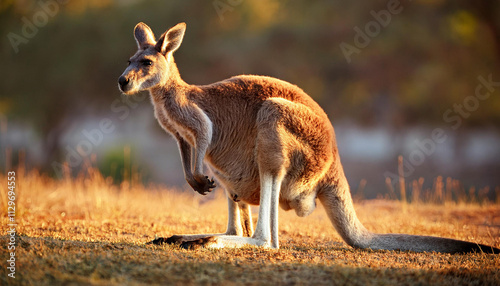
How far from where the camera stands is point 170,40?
4480 millimetres

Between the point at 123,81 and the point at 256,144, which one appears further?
the point at 256,144

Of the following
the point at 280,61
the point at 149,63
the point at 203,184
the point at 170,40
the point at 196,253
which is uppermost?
the point at 280,61

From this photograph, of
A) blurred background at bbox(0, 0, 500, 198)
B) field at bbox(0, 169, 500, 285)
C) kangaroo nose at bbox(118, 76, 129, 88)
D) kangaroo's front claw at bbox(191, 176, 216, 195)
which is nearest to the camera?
field at bbox(0, 169, 500, 285)

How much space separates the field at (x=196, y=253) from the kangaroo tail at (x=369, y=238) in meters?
0.12

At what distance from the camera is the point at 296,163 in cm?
432

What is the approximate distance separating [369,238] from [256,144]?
1275mm

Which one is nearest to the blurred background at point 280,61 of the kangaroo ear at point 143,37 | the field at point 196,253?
the field at point 196,253

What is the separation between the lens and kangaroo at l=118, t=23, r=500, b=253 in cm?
420

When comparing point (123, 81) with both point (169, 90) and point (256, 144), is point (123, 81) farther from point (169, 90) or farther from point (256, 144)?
point (256, 144)

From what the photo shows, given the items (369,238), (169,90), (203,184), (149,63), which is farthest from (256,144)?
(369,238)

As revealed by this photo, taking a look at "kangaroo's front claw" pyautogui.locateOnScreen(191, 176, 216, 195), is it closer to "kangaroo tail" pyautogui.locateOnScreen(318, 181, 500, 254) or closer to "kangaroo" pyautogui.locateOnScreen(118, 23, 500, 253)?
"kangaroo" pyautogui.locateOnScreen(118, 23, 500, 253)

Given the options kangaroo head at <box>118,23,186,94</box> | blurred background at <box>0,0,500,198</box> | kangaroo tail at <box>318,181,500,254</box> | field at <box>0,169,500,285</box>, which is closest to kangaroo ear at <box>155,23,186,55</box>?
kangaroo head at <box>118,23,186,94</box>

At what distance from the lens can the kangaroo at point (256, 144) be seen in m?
4.20

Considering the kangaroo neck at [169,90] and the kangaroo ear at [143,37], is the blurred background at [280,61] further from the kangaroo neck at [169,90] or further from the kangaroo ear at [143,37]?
the kangaroo neck at [169,90]
